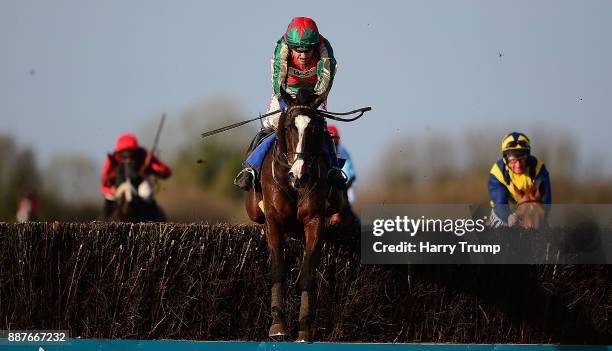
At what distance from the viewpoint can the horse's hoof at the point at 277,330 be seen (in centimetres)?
1188

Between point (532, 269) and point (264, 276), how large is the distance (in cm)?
237

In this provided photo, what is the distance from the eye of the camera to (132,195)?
20109mm

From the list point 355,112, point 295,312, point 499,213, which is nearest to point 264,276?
point 295,312

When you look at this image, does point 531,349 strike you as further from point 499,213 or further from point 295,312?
point 499,213

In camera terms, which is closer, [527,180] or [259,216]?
[259,216]

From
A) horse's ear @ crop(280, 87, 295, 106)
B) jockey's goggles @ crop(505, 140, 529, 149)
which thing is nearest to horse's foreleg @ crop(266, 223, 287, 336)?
horse's ear @ crop(280, 87, 295, 106)

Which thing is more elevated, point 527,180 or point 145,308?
point 527,180

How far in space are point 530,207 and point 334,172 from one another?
11.0ft

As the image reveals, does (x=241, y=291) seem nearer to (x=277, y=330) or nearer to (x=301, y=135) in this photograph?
(x=277, y=330)

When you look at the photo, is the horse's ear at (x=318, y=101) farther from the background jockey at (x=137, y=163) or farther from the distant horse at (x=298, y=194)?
the background jockey at (x=137, y=163)

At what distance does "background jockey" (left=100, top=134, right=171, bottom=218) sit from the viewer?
20312 millimetres

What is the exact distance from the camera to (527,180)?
50.9 ft

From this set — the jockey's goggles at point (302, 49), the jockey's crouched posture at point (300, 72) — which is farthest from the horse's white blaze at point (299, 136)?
the jockey's goggles at point (302, 49)

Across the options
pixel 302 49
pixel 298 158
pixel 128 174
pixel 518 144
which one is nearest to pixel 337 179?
pixel 298 158
